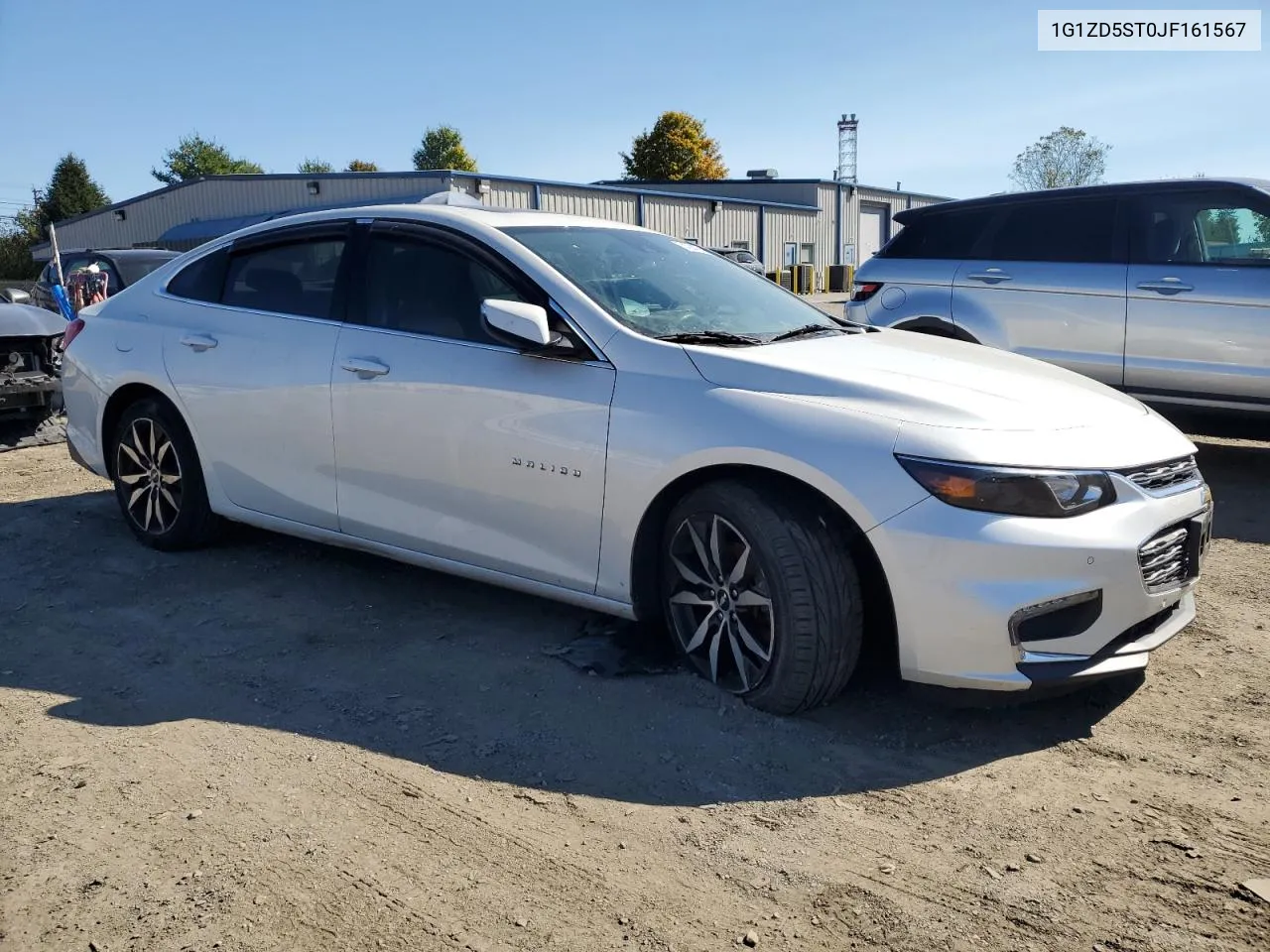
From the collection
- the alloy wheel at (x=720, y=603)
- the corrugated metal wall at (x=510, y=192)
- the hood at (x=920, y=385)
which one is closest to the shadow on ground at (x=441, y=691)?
the alloy wheel at (x=720, y=603)

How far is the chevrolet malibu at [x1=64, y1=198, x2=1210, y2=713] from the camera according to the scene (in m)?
3.06

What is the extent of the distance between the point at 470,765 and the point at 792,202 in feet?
144

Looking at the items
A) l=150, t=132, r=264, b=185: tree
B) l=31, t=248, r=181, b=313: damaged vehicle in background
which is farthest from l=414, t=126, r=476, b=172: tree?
l=31, t=248, r=181, b=313: damaged vehicle in background

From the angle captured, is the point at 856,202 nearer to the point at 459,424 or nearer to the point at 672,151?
the point at 672,151

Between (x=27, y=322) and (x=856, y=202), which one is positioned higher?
(x=856, y=202)

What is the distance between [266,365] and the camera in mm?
4590

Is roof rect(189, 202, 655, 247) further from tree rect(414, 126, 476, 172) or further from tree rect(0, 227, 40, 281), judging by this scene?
tree rect(414, 126, 476, 172)

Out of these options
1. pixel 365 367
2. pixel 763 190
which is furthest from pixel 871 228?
pixel 365 367

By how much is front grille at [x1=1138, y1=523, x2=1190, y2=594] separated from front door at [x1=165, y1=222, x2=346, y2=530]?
3078 mm

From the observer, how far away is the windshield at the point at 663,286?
3.93 meters

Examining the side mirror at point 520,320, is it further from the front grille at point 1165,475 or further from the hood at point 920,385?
the front grille at point 1165,475

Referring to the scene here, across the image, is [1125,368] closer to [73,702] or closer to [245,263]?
[245,263]

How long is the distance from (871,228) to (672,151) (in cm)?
2049

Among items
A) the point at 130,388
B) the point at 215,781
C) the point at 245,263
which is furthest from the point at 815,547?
the point at 130,388
